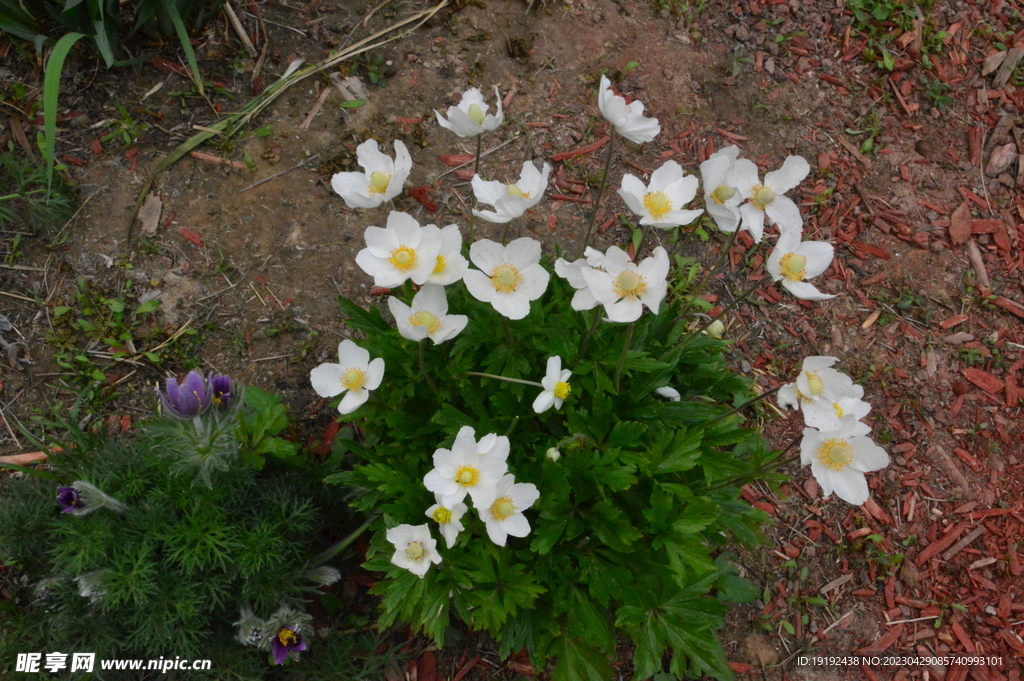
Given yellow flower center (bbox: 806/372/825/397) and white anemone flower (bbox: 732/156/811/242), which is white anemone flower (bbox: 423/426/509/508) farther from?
white anemone flower (bbox: 732/156/811/242)

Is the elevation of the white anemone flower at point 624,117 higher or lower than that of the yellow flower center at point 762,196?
higher

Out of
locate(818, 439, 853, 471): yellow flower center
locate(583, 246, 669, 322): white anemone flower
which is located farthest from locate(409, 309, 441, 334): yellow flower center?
locate(818, 439, 853, 471): yellow flower center

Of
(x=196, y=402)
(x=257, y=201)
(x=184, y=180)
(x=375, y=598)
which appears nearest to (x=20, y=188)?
(x=184, y=180)

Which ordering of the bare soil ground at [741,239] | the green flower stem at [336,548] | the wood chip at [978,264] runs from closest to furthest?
1. the green flower stem at [336,548]
2. the bare soil ground at [741,239]
3. the wood chip at [978,264]

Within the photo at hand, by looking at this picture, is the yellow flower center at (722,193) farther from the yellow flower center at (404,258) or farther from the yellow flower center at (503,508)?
the yellow flower center at (503,508)

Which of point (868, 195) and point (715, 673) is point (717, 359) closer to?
point (715, 673)

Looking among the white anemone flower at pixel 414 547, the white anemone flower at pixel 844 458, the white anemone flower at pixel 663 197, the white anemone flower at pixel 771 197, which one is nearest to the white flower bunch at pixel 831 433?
the white anemone flower at pixel 844 458
